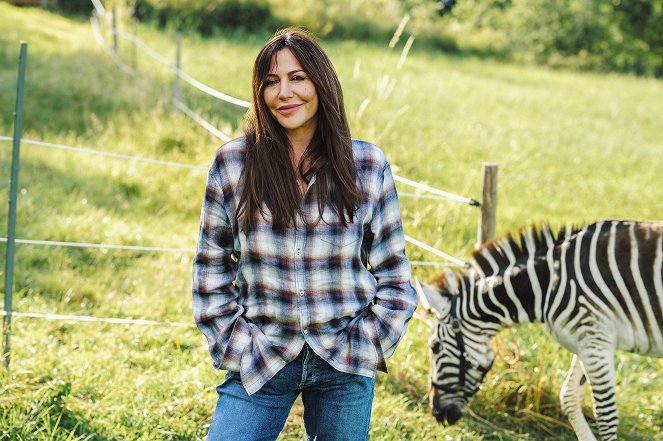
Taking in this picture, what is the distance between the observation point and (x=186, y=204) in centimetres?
785

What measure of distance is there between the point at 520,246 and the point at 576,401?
895 mm

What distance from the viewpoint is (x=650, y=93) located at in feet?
63.2

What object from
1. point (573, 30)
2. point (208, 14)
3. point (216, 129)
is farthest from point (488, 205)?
point (573, 30)

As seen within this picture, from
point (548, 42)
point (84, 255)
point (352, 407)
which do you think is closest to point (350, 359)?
point (352, 407)

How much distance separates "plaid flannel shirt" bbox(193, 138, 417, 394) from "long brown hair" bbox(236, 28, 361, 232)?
1.5 inches

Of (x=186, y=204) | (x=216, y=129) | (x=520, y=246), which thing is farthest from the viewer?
(x=216, y=129)

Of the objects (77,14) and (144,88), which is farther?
(77,14)

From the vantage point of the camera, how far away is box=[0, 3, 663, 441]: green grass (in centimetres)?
438

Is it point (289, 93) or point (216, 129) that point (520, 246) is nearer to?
point (289, 93)

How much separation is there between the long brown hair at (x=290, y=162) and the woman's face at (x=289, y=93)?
17mm

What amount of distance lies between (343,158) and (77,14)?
63.5 ft

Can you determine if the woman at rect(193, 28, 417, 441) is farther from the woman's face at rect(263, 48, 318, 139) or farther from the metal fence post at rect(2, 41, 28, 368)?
the metal fence post at rect(2, 41, 28, 368)

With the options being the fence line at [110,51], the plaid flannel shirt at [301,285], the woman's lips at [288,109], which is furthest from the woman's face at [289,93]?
the fence line at [110,51]

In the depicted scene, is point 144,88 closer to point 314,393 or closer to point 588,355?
point 588,355
